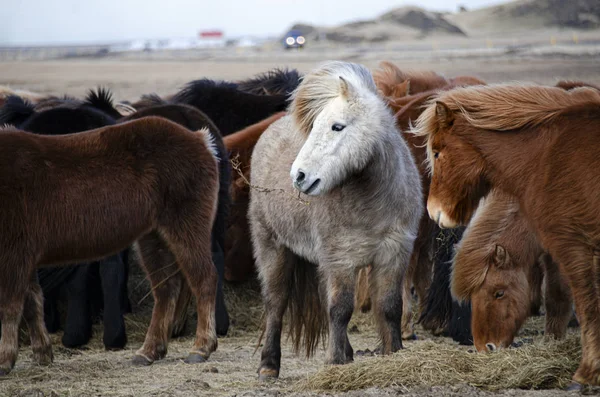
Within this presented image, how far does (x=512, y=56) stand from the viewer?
41188 millimetres

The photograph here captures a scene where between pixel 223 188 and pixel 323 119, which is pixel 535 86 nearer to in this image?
pixel 323 119

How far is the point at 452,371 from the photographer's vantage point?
17.5 ft

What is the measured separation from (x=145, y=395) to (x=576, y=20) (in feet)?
189

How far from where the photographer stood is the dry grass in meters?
5.22

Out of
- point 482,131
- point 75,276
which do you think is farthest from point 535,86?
point 75,276

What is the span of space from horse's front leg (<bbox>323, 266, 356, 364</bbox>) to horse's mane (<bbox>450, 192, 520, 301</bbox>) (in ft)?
3.77

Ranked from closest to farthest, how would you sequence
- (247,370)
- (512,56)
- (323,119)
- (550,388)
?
(550,388)
(323,119)
(247,370)
(512,56)

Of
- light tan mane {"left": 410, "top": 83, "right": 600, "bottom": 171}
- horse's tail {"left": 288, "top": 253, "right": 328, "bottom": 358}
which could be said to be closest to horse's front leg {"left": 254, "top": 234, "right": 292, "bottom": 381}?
horse's tail {"left": 288, "top": 253, "right": 328, "bottom": 358}

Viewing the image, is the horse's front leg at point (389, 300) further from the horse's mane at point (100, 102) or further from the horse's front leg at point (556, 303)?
the horse's mane at point (100, 102)

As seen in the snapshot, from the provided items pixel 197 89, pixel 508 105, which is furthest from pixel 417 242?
pixel 197 89

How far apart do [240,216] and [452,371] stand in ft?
13.6

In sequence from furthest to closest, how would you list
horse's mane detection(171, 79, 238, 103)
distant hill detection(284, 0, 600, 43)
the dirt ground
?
distant hill detection(284, 0, 600, 43), horse's mane detection(171, 79, 238, 103), the dirt ground

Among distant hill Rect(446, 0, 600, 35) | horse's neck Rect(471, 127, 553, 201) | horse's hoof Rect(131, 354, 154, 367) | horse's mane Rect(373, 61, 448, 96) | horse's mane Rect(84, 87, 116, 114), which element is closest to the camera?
horse's neck Rect(471, 127, 553, 201)

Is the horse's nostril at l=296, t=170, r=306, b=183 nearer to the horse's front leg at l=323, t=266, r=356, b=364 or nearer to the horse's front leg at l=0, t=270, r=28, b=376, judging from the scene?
the horse's front leg at l=323, t=266, r=356, b=364
